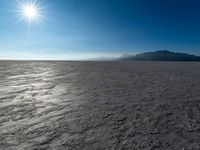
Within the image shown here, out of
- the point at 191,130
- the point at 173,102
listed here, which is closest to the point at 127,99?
the point at 173,102

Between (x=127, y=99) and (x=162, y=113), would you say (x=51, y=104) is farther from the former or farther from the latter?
(x=162, y=113)

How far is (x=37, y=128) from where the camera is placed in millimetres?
4137

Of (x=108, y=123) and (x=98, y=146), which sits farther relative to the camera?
(x=108, y=123)

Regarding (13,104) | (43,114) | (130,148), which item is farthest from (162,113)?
(13,104)

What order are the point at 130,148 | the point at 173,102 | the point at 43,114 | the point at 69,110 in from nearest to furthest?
1. the point at 130,148
2. the point at 43,114
3. the point at 69,110
4. the point at 173,102

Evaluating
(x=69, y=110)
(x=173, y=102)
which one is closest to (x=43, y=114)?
(x=69, y=110)

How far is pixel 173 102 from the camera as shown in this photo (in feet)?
21.6

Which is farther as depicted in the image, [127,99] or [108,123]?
[127,99]

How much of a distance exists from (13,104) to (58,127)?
2547 millimetres

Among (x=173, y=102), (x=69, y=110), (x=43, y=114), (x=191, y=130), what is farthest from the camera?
(x=173, y=102)

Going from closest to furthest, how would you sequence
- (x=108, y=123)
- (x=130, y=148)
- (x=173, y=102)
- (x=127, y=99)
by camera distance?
1. (x=130, y=148)
2. (x=108, y=123)
3. (x=173, y=102)
4. (x=127, y=99)

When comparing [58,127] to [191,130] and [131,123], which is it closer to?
[131,123]

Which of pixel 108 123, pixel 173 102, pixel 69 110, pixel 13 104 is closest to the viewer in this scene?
pixel 108 123

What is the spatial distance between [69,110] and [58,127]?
129cm
